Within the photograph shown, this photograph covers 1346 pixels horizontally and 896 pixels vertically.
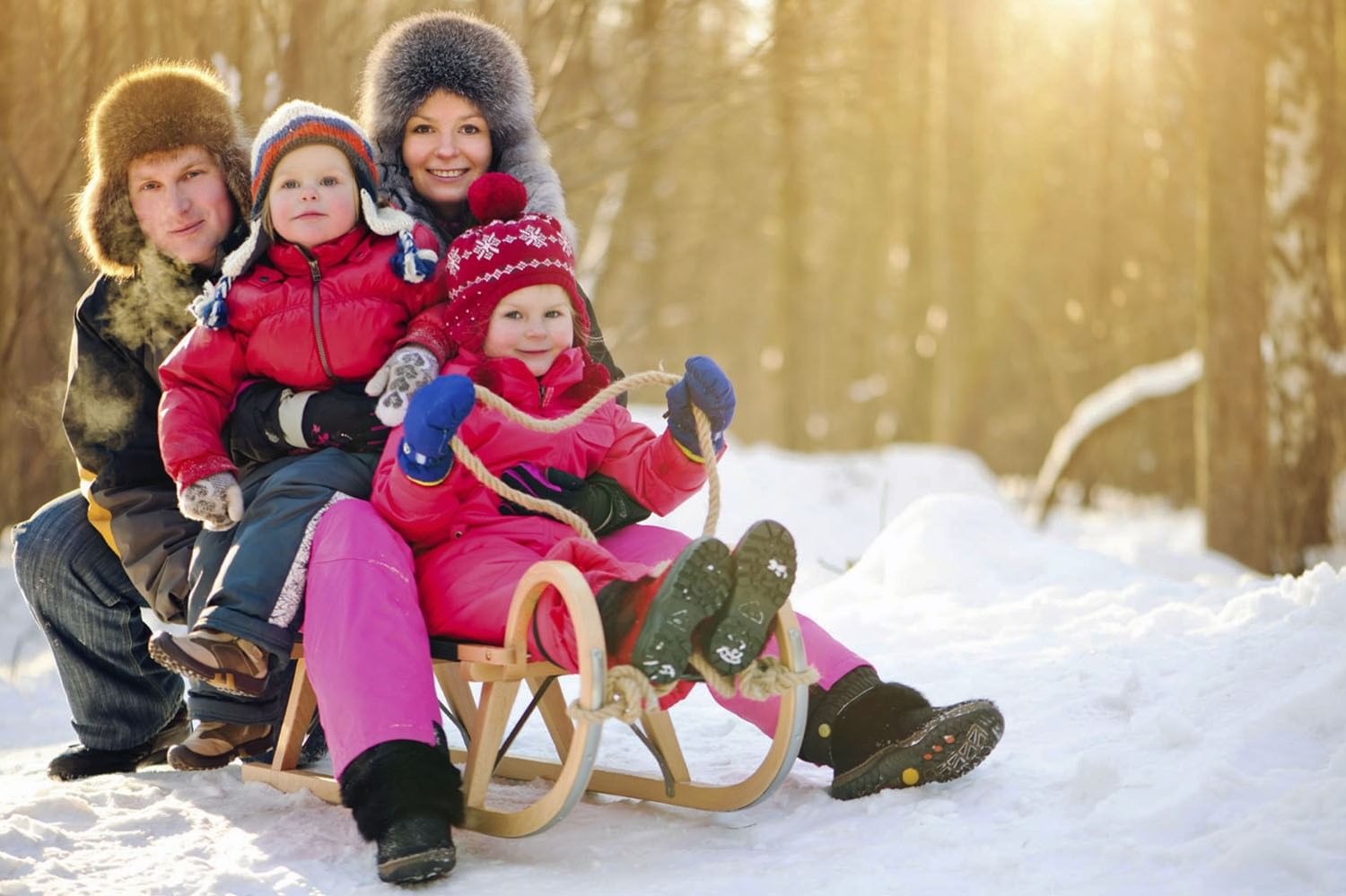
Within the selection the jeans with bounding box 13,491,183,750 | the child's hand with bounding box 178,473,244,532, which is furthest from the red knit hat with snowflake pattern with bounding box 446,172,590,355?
the jeans with bounding box 13,491,183,750

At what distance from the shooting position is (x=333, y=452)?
3119mm

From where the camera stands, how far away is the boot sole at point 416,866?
241 cm

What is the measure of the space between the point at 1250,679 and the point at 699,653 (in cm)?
136

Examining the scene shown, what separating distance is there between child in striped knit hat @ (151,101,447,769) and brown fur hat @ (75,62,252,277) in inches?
15.2

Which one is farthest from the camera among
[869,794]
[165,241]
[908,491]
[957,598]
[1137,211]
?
[1137,211]

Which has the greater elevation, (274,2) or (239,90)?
(274,2)

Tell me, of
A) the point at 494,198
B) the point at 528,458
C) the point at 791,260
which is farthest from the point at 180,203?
the point at 791,260

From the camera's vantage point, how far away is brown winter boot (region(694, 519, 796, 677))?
8.14 feet

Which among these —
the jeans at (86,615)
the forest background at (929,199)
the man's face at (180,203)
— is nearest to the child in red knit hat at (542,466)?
the man's face at (180,203)

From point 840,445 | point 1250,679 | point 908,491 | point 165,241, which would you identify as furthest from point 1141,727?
point 840,445

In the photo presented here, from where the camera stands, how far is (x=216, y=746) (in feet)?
11.3

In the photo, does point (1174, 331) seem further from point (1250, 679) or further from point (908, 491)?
point (1250, 679)

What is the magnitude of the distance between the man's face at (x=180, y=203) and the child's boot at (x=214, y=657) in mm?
1193

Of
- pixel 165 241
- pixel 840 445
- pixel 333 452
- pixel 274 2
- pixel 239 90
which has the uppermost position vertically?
pixel 274 2
